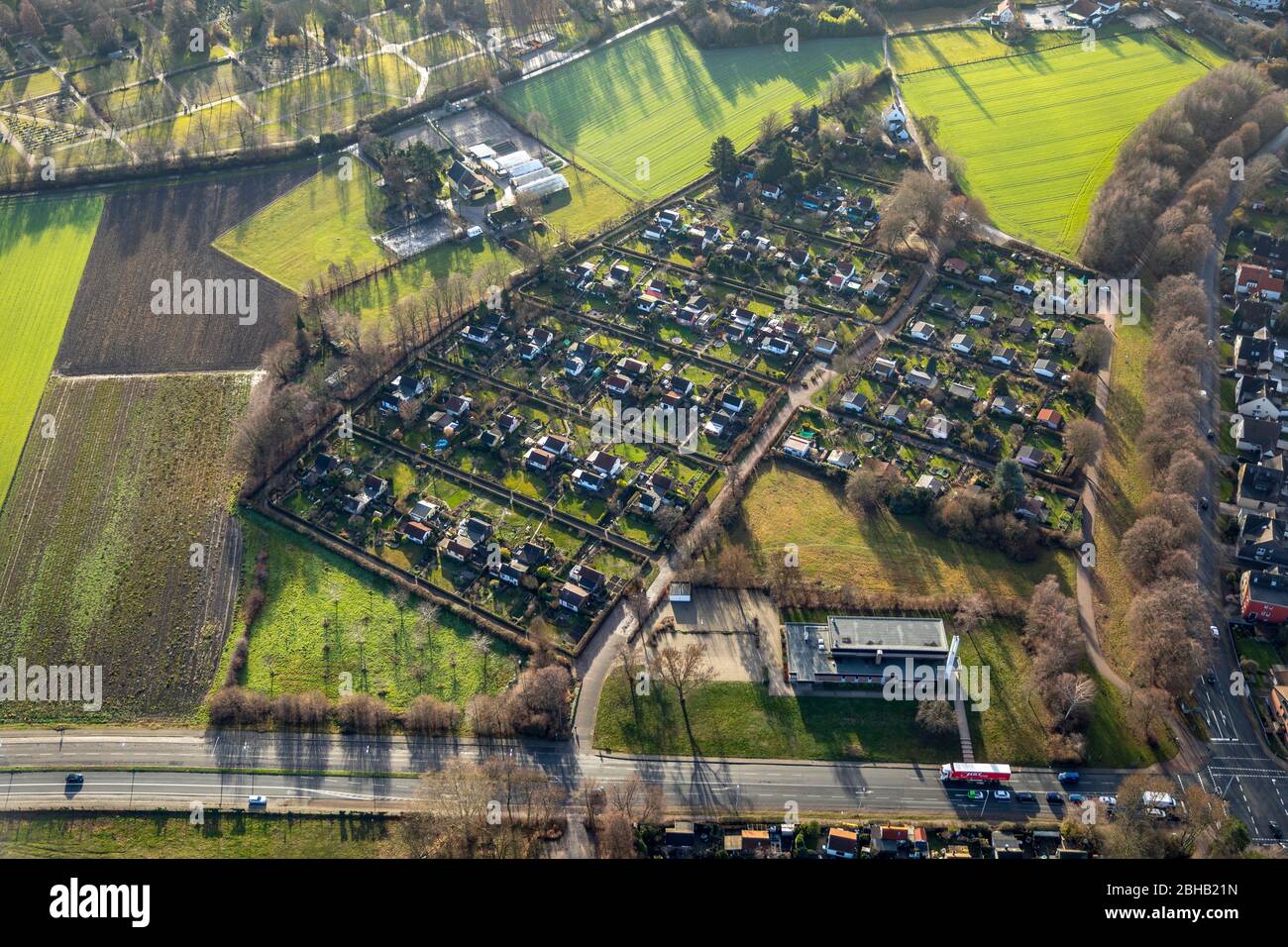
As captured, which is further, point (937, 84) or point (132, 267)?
point (937, 84)

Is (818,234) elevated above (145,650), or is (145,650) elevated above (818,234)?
(818,234)

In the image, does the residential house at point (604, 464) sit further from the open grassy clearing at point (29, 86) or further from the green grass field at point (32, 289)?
the open grassy clearing at point (29, 86)

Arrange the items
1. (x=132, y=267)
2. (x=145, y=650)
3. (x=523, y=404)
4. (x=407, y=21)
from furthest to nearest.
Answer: (x=407, y=21), (x=132, y=267), (x=523, y=404), (x=145, y=650)

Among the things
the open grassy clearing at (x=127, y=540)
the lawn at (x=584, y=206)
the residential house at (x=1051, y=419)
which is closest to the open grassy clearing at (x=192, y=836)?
the open grassy clearing at (x=127, y=540)

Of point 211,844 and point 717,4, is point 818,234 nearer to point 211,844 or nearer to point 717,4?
point 717,4

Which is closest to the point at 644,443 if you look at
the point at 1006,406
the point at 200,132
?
the point at 1006,406

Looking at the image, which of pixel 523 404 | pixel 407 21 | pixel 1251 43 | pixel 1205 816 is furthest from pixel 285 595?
pixel 1251 43
